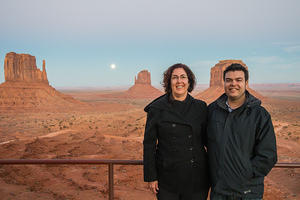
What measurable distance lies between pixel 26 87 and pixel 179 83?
6371 centimetres

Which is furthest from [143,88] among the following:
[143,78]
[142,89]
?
[143,78]

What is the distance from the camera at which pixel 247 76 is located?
1.98 m

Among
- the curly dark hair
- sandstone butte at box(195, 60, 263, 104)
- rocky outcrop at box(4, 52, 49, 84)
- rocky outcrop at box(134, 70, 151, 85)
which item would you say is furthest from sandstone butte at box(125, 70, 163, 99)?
the curly dark hair

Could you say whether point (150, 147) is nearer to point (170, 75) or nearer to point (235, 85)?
point (170, 75)

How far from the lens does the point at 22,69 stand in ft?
200

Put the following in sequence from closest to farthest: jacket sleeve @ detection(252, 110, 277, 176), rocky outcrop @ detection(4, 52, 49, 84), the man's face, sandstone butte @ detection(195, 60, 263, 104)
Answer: jacket sleeve @ detection(252, 110, 277, 176) < the man's face < rocky outcrop @ detection(4, 52, 49, 84) < sandstone butte @ detection(195, 60, 263, 104)

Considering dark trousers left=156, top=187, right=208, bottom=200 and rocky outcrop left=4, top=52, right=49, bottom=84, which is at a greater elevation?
rocky outcrop left=4, top=52, right=49, bottom=84

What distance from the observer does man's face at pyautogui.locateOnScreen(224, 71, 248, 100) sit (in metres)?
1.84

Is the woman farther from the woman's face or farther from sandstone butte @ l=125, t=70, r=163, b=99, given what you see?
sandstone butte @ l=125, t=70, r=163, b=99

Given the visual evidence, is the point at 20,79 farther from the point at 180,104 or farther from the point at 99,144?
the point at 180,104

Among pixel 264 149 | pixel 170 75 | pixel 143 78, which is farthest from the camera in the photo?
pixel 143 78

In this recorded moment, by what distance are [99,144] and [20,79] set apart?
59026 millimetres

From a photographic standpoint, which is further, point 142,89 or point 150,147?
point 142,89

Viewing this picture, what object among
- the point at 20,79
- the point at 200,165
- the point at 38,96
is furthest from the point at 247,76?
the point at 20,79
